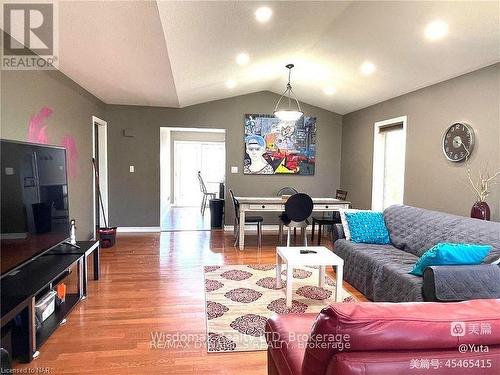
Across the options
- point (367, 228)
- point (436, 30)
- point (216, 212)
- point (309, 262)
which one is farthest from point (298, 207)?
point (436, 30)

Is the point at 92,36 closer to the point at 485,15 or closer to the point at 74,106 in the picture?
the point at 74,106

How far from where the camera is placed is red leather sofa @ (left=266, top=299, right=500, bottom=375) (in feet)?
3.16

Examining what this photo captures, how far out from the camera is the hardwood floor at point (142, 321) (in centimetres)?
208

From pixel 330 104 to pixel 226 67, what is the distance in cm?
268

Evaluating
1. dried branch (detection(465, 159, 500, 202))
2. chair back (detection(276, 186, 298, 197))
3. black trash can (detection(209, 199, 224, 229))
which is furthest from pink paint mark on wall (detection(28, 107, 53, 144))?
dried branch (detection(465, 159, 500, 202))

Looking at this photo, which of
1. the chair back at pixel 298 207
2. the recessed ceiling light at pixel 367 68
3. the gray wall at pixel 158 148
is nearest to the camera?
the recessed ceiling light at pixel 367 68

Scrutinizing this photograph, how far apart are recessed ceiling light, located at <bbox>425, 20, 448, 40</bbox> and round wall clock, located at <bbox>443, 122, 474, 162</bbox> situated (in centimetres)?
105

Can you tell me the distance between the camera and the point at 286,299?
294 centimetres

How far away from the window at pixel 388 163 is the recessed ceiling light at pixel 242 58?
2411mm

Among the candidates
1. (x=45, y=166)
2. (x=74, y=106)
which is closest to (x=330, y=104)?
(x=74, y=106)

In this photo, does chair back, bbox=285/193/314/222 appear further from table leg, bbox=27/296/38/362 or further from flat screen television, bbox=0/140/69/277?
table leg, bbox=27/296/38/362

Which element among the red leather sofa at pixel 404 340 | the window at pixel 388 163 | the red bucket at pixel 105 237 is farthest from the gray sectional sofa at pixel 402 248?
the red bucket at pixel 105 237

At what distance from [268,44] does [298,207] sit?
223 cm

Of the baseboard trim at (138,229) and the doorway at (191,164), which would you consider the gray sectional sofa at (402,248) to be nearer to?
the baseboard trim at (138,229)
